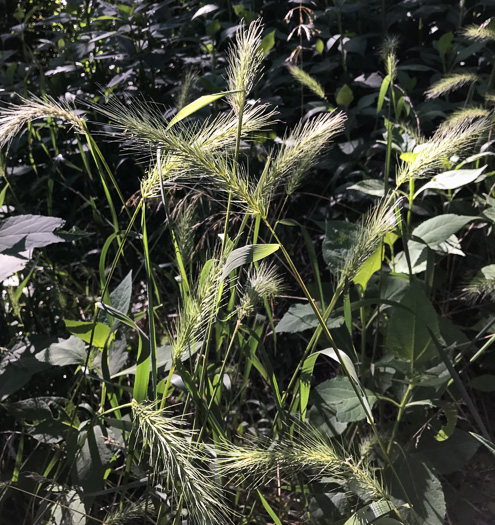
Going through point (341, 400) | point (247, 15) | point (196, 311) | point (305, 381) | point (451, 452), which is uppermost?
point (247, 15)

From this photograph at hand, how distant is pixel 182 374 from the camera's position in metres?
0.88

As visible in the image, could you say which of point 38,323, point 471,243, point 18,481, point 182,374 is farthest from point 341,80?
point 18,481

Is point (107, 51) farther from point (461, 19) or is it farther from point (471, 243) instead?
point (471, 243)

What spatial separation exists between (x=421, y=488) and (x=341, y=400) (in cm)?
21

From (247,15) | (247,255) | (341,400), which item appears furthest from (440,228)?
(247,15)

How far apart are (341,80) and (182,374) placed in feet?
4.45

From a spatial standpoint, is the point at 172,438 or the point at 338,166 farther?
the point at 338,166

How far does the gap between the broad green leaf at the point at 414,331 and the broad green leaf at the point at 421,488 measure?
0.63 ft

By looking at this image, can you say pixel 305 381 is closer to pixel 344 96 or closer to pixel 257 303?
pixel 257 303

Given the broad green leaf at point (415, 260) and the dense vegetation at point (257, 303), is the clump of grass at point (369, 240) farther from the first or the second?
the broad green leaf at point (415, 260)

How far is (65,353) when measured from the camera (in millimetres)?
1122

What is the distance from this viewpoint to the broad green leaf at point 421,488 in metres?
1.01

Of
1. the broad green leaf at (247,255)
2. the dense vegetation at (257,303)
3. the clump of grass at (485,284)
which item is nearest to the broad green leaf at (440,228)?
the dense vegetation at (257,303)

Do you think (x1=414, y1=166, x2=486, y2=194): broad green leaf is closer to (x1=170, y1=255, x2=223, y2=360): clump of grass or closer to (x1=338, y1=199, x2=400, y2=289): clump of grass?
(x1=338, y1=199, x2=400, y2=289): clump of grass
